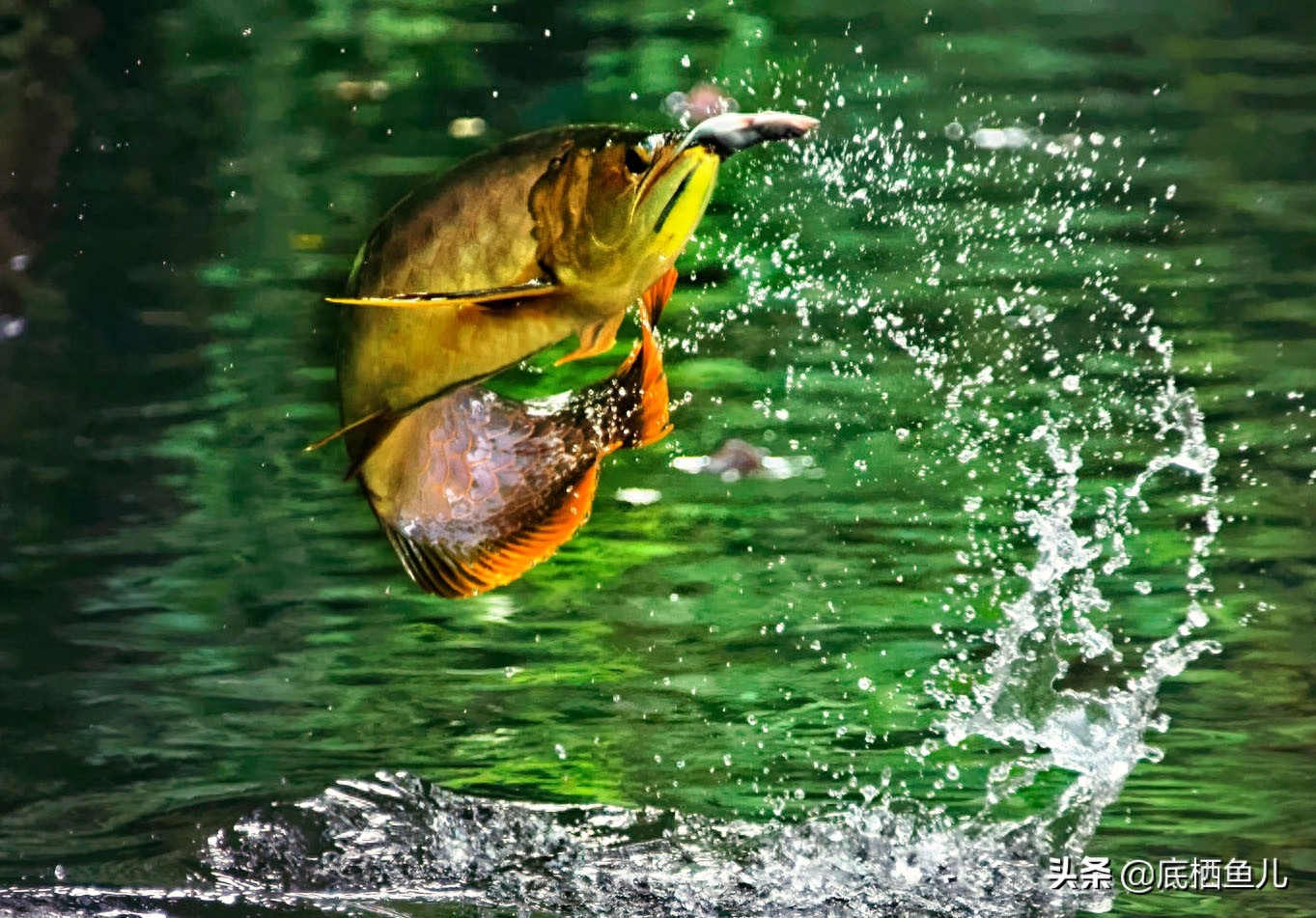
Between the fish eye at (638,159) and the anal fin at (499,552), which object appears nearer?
the fish eye at (638,159)

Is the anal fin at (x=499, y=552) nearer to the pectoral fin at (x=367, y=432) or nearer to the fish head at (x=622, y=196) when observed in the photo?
the pectoral fin at (x=367, y=432)

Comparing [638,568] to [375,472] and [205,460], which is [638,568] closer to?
[375,472]

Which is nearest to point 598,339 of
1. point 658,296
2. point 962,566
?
point 658,296

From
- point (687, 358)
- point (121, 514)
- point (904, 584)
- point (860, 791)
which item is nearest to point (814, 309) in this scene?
point (687, 358)

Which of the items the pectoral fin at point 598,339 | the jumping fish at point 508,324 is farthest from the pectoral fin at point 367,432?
the pectoral fin at point 598,339

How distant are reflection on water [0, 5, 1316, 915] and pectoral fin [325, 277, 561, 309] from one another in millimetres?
95

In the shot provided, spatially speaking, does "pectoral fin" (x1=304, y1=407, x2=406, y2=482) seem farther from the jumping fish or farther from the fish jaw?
the fish jaw

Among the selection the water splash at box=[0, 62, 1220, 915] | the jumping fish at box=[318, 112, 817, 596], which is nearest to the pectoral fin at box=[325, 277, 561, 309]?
the jumping fish at box=[318, 112, 817, 596]

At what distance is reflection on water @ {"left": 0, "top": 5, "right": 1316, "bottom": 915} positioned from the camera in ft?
2.52

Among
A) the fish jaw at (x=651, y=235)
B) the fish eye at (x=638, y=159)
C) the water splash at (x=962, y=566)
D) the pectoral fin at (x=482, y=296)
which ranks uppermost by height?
the fish eye at (x=638, y=159)

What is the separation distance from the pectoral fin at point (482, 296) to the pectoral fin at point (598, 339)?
0.05 metres

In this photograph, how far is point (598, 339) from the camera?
30.0 inches

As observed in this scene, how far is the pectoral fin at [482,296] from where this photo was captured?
699 millimetres

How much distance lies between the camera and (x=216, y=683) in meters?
0.92
